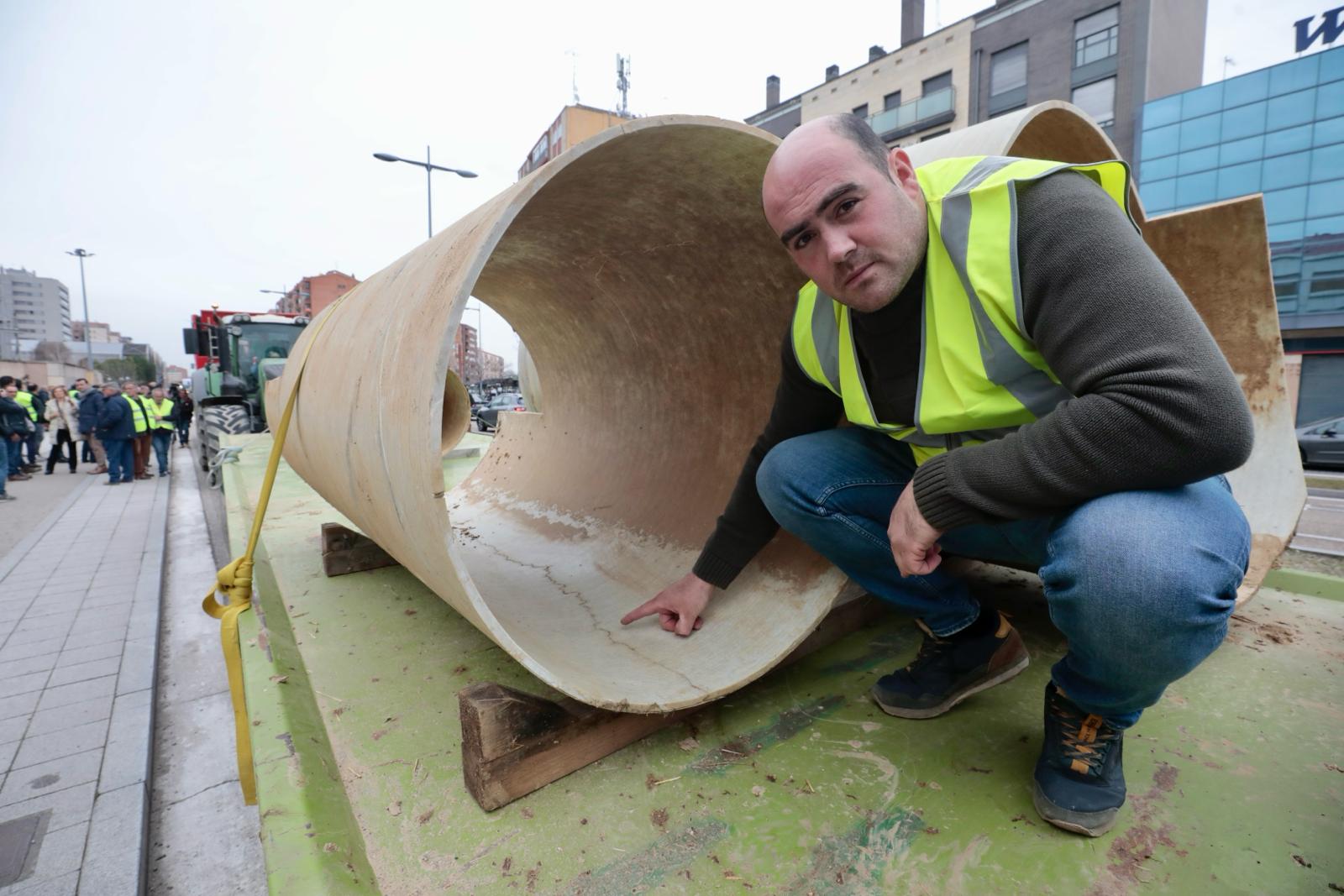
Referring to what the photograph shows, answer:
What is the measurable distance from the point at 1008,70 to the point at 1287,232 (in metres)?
9.59

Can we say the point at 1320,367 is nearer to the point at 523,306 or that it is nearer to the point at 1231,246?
the point at 1231,246

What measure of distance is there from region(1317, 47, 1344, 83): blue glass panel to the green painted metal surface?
25.6 metres

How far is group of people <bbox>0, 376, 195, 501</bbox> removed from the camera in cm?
929

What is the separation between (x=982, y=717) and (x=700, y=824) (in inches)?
31.4

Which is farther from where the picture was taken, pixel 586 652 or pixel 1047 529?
pixel 586 652

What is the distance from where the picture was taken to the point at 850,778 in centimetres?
143

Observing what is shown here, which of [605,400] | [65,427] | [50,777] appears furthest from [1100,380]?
[65,427]

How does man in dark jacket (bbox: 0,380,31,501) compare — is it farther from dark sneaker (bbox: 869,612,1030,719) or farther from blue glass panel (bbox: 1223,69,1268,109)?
blue glass panel (bbox: 1223,69,1268,109)

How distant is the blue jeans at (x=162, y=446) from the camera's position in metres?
10.6

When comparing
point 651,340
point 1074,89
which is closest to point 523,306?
point 651,340

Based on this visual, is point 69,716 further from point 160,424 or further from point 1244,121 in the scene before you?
point 1244,121

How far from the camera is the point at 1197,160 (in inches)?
802

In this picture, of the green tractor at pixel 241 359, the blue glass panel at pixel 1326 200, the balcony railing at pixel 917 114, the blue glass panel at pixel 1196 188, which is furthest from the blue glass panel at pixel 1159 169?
the green tractor at pixel 241 359

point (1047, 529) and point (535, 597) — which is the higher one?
point (1047, 529)
